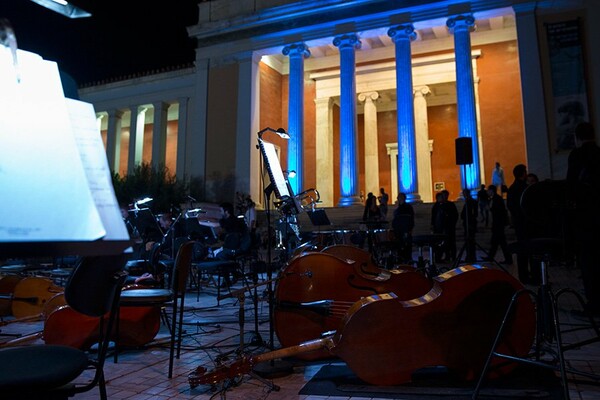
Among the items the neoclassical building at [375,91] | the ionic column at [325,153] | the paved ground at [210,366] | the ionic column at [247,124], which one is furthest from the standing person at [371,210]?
the ionic column at [325,153]

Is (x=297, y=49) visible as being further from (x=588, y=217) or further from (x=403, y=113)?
(x=588, y=217)

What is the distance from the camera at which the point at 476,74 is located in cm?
2047

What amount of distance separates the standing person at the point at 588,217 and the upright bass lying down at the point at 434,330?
6.66 ft

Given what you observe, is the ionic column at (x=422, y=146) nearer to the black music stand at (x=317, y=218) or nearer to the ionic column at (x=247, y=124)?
the ionic column at (x=247, y=124)

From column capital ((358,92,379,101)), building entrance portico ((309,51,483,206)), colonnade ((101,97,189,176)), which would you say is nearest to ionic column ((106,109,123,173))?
colonnade ((101,97,189,176))

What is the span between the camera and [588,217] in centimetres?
417

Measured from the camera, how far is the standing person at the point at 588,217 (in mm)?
4090

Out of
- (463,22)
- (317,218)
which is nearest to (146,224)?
(317,218)

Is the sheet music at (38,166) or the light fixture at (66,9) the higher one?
the light fixture at (66,9)

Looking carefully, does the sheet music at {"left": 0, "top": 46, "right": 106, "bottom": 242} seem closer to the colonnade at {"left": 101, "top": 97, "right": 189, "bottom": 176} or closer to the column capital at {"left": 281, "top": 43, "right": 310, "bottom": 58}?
the column capital at {"left": 281, "top": 43, "right": 310, "bottom": 58}

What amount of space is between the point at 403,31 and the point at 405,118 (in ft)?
12.2

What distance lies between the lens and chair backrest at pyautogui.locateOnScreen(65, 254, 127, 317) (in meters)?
1.88

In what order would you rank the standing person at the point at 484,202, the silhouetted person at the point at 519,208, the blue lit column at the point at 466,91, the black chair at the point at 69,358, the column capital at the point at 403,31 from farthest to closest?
the column capital at the point at 403,31 < the blue lit column at the point at 466,91 < the standing person at the point at 484,202 < the silhouetted person at the point at 519,208 < the black chair at the point at 69,358

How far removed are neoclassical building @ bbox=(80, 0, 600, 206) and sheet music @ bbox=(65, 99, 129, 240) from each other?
15582 mm
